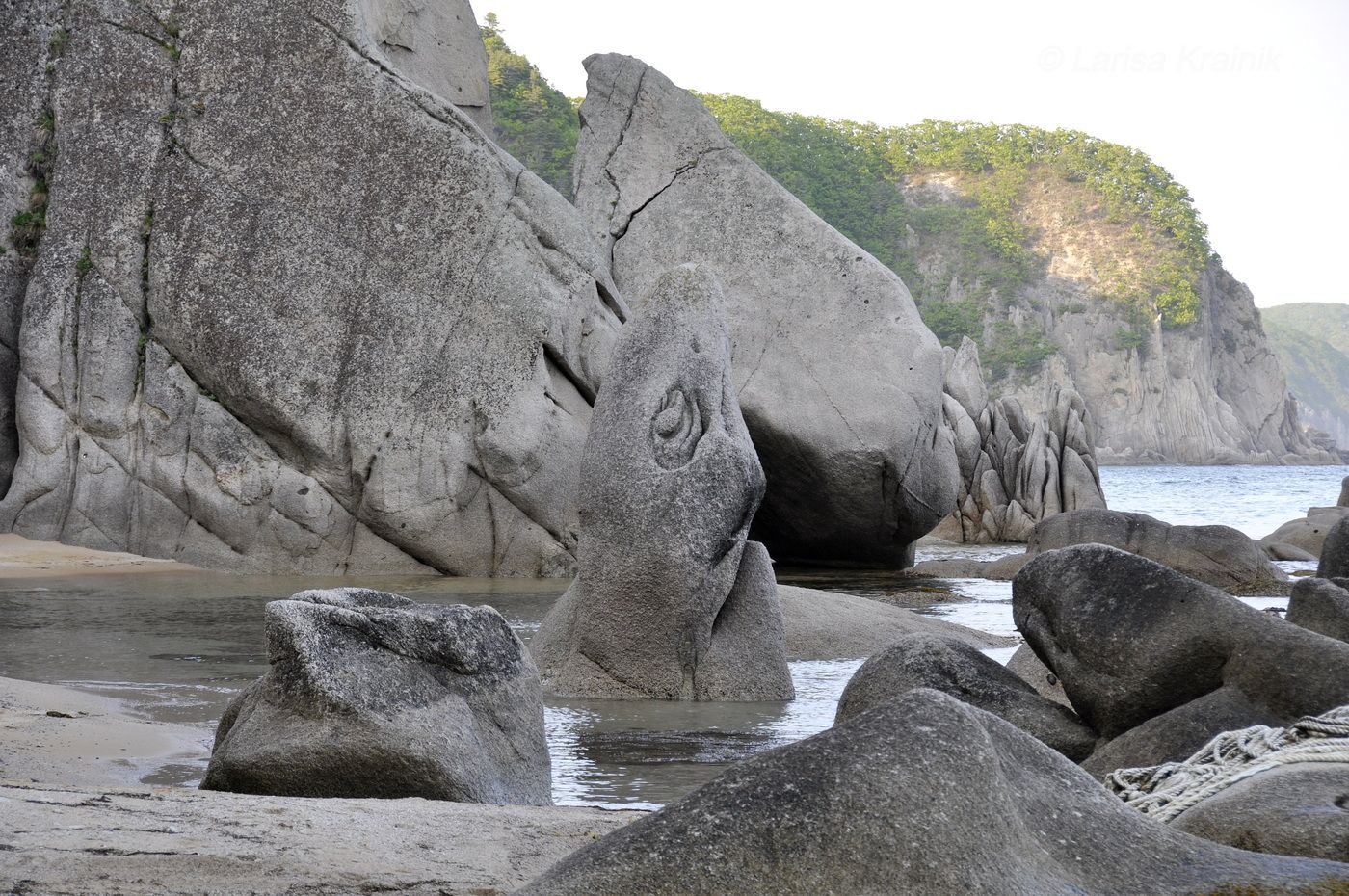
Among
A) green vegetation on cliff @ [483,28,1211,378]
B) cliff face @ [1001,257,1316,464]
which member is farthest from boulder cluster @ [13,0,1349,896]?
cliff face @ [1001,257,1316,464]

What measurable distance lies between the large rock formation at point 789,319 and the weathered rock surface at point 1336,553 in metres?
8.35

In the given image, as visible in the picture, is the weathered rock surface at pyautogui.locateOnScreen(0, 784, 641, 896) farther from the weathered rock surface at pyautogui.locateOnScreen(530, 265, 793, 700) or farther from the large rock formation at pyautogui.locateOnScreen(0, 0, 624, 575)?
the large rock formation at pyautogui.locateOnScreen(0, 0, 624, 575)

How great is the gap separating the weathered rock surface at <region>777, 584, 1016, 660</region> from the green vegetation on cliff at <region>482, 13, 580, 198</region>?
1503 inches

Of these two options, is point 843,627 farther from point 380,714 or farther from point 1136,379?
point 1136,379

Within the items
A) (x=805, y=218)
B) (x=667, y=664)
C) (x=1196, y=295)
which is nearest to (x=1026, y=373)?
(x=1196, y=295)

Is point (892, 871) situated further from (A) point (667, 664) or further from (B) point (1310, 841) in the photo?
(A) point (667, 664)

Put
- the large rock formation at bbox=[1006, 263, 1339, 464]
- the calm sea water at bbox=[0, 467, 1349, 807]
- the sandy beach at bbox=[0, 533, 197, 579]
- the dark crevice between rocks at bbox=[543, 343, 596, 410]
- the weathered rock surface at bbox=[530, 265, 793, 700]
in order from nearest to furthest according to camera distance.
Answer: the calm sea water at bbox=[0, 467, 1349, 807] → the weathered rock surface at bbox=[530, 265, 793, 700] → the sandy beach at bbox=[0, 533, 197, 579] → the dark crevice between rocks at bbox=[543, 343, 596, 410] → the large rock formation at bbox=[1006, 263, 1339, 464]

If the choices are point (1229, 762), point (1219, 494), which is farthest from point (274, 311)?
point (1219, 494)

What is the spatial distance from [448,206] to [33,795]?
1263 cm

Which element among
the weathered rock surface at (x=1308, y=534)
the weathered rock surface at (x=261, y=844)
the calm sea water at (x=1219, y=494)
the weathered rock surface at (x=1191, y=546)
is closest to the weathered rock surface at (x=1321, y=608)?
the weathered rock surface at (x=261, y=844)

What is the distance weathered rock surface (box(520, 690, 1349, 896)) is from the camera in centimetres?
247

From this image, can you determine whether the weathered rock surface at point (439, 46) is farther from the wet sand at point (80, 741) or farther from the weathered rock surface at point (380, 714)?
the weathered rock surface at point (380, 714)

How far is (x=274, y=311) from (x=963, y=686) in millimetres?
11473

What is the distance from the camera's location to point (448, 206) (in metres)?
15.7
